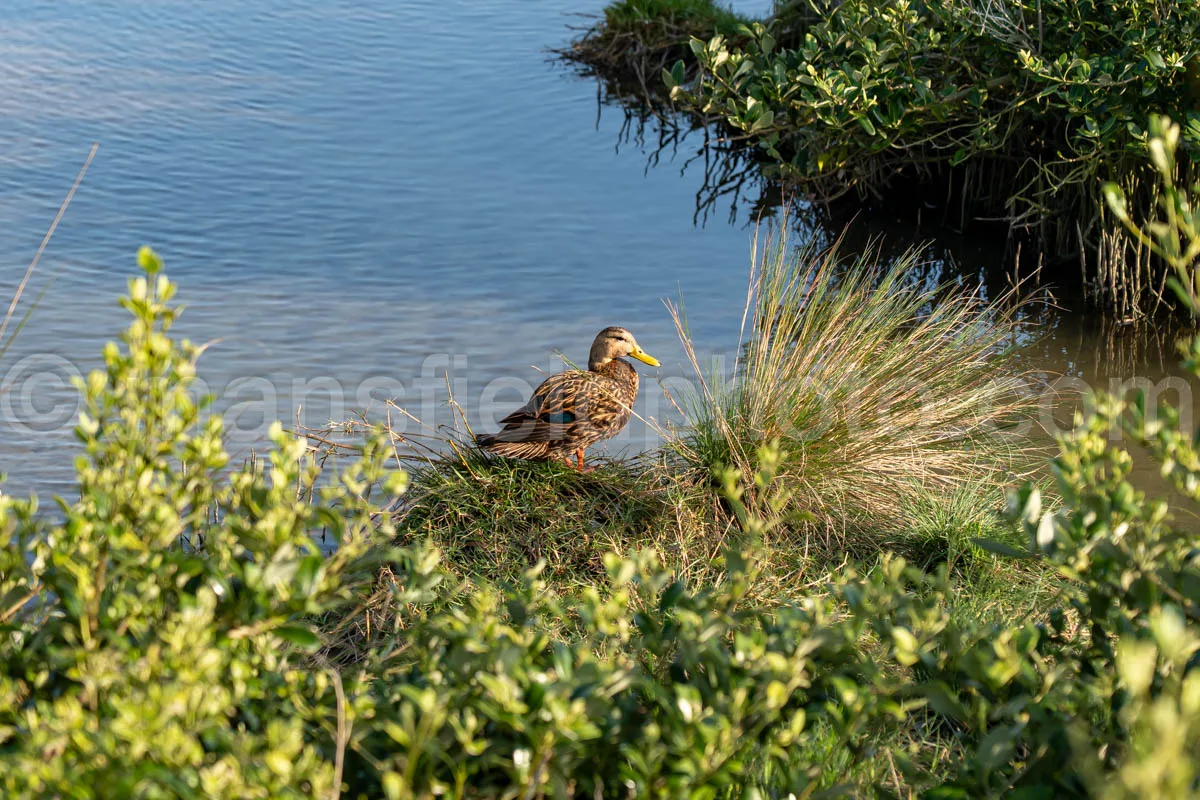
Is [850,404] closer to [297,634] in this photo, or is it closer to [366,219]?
[297,634]

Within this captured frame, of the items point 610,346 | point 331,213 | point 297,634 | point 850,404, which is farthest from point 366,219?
point 297,634

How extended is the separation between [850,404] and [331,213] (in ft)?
15.8

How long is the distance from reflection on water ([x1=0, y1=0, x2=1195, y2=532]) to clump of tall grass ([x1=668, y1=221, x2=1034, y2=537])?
409 millimetres

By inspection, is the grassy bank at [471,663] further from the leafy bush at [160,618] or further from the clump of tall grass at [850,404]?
the clump of tall grass at [850,404]

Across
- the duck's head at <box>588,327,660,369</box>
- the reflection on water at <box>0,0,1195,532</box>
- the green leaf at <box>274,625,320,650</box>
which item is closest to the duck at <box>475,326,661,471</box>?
the duck's head at <box>588,327,660,369</box>

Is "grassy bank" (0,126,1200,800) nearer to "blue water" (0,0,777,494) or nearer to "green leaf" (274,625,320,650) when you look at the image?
"green leaf" (274,625,320,650)

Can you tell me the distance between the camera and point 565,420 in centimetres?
498

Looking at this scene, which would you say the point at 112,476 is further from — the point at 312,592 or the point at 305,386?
the point at 305,386

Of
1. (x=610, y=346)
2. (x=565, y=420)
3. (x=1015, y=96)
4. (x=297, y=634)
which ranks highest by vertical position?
(x=1015, y=96)

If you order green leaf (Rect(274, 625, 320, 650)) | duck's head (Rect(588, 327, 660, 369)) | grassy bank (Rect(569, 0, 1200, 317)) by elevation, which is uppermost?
grassy bank (Rect(569, 0, 1200, 317))

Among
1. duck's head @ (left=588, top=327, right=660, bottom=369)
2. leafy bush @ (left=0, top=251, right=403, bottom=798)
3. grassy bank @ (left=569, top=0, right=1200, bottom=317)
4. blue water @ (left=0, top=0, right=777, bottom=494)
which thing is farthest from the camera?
blue water @ (left=0, top=0, right=777, bottom=494)

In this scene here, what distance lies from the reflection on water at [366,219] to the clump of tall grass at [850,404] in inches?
16.1

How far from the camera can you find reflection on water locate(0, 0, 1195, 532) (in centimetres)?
680

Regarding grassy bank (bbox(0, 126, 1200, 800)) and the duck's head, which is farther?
the duck's head
